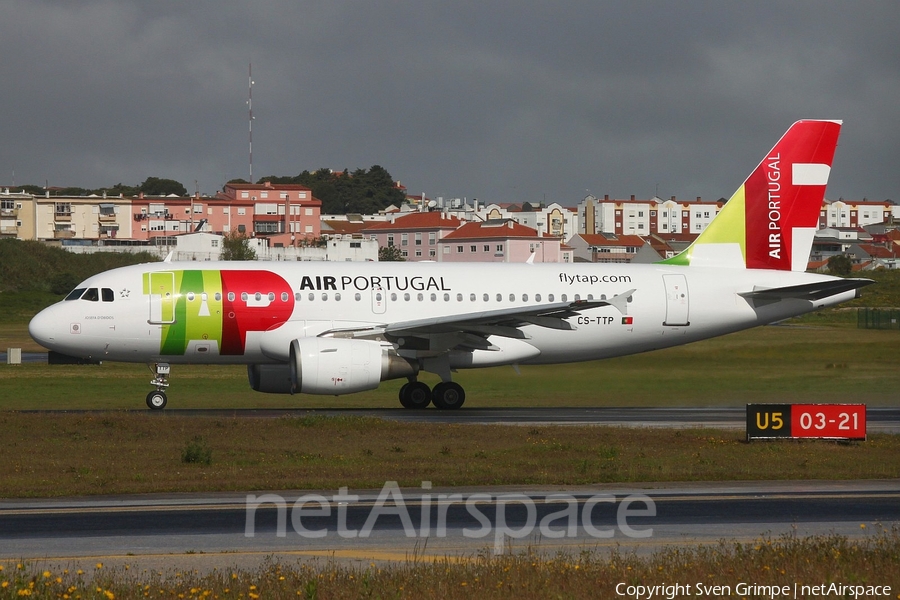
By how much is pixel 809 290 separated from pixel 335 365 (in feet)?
47.2

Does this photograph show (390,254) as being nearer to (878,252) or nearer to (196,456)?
(878,252)

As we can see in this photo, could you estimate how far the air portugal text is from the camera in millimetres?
32719

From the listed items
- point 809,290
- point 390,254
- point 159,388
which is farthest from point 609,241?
point 159,388

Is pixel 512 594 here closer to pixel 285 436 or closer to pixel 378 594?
pixel 378 594

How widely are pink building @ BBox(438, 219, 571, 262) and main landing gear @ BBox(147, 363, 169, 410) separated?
94.0m

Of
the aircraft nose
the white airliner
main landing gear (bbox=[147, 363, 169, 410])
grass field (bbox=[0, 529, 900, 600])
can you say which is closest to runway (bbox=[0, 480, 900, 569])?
grass field (bbox=[0, 529, 900, 600])

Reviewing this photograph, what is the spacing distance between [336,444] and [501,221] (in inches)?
4603

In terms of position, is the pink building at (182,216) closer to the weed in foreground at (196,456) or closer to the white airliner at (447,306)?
the white airliner at (447,306)

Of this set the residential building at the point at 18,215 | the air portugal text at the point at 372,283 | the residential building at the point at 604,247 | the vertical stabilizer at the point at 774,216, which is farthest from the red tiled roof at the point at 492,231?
the air portugal text at the point at 372,283

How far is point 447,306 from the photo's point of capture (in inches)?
1321

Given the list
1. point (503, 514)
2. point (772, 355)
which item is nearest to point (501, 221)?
point (772, 355)

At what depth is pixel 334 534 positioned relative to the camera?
1417 centimetres

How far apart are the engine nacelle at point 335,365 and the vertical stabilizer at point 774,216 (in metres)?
11.1

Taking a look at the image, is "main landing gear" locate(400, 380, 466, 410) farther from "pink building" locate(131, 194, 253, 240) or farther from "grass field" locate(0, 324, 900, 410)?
"pink building" locate(131, 194, 253, 240)
